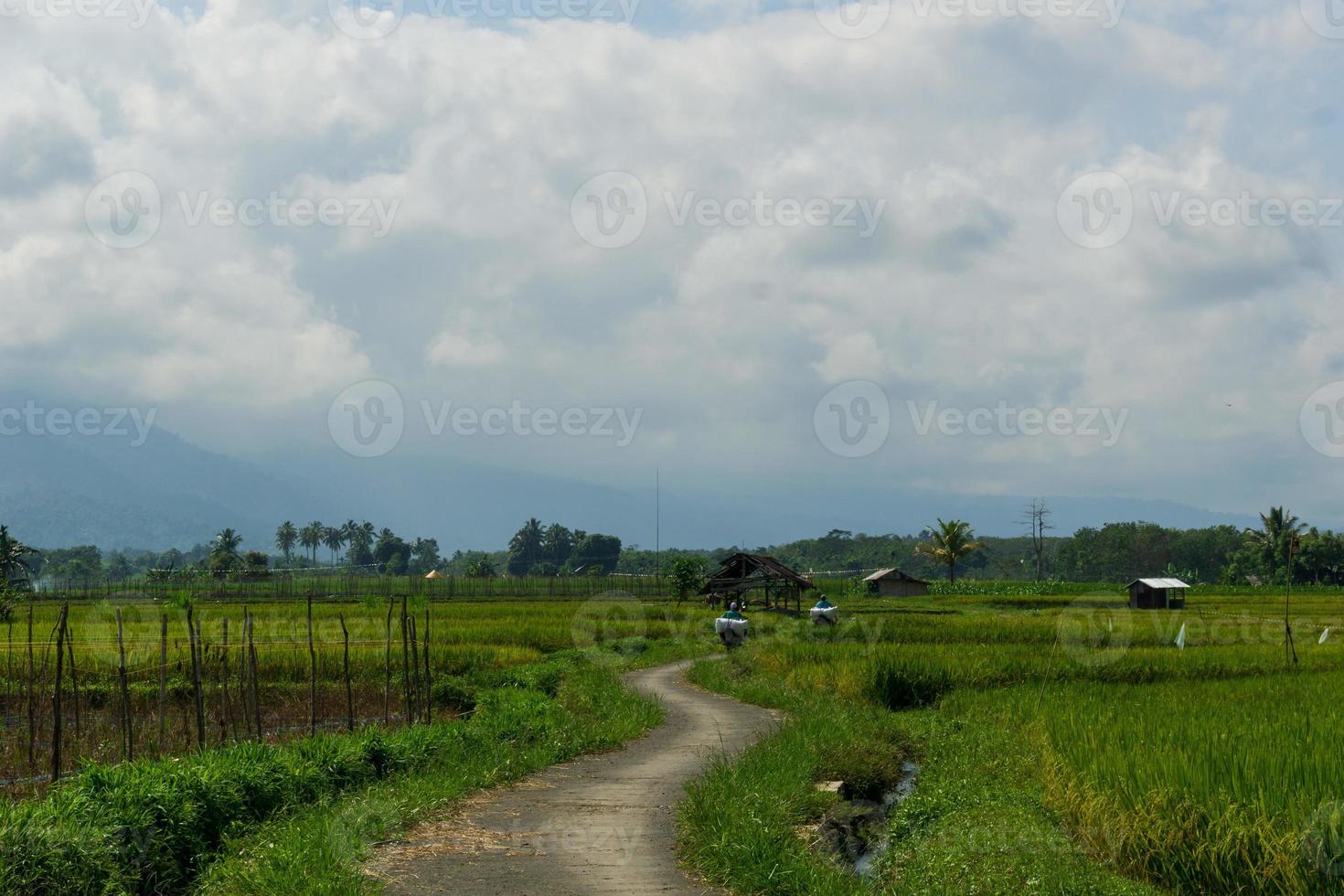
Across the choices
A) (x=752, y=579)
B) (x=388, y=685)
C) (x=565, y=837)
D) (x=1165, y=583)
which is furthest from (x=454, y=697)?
(x=1165, y=583)

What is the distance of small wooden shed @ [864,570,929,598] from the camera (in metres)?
83.6

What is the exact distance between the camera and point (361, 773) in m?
12.3

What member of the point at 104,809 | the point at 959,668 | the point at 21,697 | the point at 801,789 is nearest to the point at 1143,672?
the point at 959,668

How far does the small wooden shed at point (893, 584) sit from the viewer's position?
8356cm

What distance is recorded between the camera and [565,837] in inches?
384

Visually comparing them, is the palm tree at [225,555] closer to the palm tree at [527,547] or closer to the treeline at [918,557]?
the treeline at [918,557]

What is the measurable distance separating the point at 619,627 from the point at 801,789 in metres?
28.6

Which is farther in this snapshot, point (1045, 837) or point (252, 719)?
point (252, 719)

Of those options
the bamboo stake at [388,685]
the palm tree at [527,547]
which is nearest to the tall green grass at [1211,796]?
the bamboo stake at [388,685]

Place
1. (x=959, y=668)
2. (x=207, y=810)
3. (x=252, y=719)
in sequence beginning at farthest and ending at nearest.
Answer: (x=959, y=668) → (x=252, y=719) → (x=207, y=810)

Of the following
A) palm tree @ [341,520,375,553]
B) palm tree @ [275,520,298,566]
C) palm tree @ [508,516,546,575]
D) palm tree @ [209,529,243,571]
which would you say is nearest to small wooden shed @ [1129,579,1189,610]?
palm tree @ [209,529,243,571]

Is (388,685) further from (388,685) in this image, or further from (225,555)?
(225,555)

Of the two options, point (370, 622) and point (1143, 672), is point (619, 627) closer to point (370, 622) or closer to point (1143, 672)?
point (370, 622)

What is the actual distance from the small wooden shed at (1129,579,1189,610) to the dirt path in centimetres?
5214
